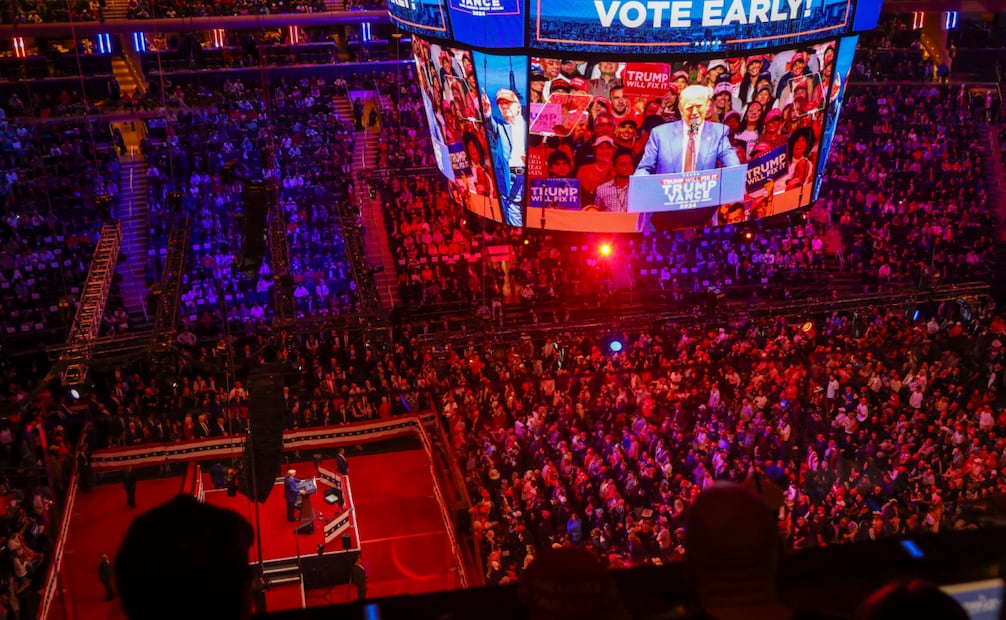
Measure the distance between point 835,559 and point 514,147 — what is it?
1680 cm

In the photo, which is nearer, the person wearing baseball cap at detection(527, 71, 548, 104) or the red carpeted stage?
the red carpeted stage

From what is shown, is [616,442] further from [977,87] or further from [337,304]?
[977,87]

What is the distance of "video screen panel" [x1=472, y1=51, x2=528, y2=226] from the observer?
714 inches

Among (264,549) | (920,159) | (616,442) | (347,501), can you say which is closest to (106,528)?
(264,549)

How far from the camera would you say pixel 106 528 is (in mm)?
18797

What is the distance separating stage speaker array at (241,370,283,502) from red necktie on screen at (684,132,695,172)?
8.86 metres

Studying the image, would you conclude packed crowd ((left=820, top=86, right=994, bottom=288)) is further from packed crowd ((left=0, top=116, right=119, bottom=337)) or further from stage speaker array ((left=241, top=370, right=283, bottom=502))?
packed crowd ((left=0, top=116, right=119, bottom=337))

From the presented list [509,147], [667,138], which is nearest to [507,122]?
[509,147]

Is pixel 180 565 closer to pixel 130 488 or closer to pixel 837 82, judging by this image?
pixel 130 488

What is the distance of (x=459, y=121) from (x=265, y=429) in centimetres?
725

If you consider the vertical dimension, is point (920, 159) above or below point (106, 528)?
above

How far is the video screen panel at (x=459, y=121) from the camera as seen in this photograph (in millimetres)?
19312

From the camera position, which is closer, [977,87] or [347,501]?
[347,501]

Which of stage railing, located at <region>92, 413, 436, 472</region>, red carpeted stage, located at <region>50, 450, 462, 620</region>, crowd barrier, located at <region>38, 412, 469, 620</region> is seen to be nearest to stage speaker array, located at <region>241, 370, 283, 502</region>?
red carpeted stage, located at <region>50, 450, 462, 620</region>
